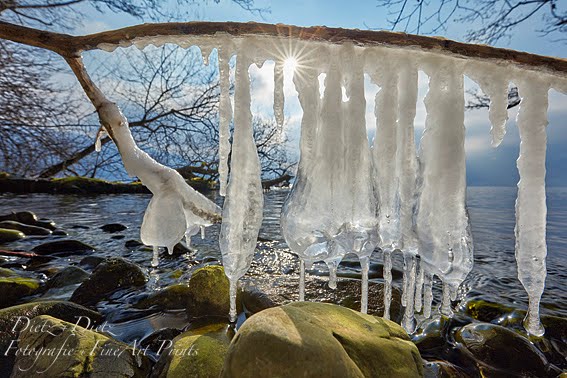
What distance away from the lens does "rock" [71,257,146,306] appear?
3559 millimetres

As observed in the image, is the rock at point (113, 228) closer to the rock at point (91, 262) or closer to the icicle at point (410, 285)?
the rock at point (91, 262)

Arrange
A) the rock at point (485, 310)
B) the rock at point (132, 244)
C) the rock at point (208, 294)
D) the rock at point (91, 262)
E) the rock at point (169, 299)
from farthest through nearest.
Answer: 1. the rock at point (132, 244)
2. the rock at point (91, 262)
3. the rock at point (485, 310)
4. the rock at point (169, 299)
5. the rock at point (208, 294)

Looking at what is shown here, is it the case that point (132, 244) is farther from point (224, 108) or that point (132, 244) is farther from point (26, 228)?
point (224, 108)

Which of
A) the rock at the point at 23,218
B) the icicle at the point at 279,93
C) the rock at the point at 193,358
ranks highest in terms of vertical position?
the icicle at the point at 279,93

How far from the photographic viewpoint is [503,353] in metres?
2.57

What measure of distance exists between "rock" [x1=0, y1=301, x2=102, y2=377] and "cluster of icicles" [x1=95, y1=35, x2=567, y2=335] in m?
1.82

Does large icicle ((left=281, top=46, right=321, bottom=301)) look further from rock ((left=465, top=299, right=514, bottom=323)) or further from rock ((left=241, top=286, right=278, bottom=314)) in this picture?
rock ((left=465, top=299, right=514, bottom=323))

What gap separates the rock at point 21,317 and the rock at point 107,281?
2.21ft

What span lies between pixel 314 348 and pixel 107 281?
10.8 ft

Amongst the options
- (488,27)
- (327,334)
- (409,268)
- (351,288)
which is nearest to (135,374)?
(327,334)

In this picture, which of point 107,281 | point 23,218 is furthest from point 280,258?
point 23,218

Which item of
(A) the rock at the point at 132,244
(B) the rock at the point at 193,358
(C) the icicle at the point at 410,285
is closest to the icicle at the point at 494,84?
(C) the icicle at the point at 410,285

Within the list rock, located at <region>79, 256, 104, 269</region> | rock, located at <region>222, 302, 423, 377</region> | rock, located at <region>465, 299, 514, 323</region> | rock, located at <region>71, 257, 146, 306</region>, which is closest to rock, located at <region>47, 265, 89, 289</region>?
rock, located at <region>71, 257, 146, 306</region>

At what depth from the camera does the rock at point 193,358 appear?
6.47ft
